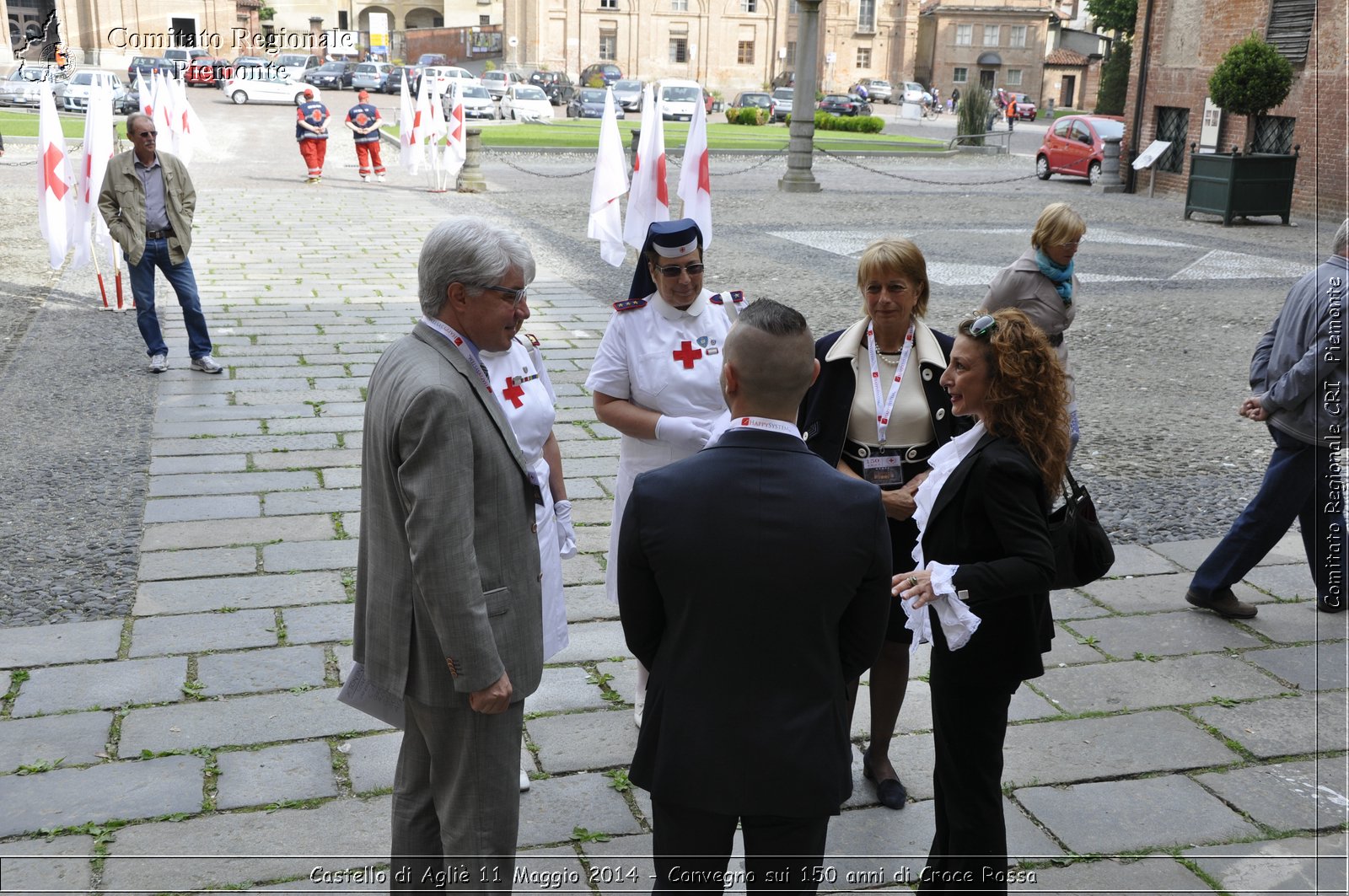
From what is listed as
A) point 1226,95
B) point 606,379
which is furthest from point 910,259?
point 1226,95

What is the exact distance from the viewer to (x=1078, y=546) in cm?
297

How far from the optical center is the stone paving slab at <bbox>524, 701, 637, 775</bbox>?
12.4 ft

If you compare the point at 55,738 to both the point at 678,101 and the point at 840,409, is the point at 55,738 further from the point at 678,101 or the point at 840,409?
the point at 678,101

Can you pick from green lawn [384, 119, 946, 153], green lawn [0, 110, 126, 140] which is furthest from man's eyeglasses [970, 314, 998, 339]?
green lawn [384, 119, 946, 153]

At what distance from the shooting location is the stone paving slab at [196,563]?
5195mm

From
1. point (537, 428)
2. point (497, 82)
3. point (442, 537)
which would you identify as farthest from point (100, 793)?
point (497, 82)

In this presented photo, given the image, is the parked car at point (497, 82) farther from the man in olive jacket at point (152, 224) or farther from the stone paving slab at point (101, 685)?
the stone paving slab at point (101, 685)

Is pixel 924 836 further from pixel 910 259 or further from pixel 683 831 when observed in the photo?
pixel 910 259

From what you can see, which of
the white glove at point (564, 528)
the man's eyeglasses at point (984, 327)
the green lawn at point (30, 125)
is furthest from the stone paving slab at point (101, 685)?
the green lawn at point (30, 125)

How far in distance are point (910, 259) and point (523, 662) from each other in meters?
1.74

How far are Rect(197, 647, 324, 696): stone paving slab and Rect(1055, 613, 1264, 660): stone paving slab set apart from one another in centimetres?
285

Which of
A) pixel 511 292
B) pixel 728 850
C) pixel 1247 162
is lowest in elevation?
pixel 728 850

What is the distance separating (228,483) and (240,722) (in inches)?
109

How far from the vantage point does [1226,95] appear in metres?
19.5
